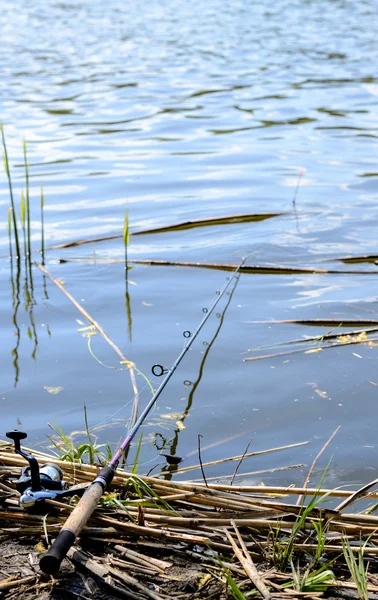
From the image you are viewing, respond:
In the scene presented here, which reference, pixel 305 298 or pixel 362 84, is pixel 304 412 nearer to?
pixel 305 298

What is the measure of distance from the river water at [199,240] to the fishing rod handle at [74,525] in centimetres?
114

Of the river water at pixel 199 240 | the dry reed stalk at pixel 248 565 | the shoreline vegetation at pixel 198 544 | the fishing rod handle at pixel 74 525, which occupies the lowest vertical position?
the river water at pixel 199 240

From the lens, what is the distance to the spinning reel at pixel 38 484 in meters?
2.70

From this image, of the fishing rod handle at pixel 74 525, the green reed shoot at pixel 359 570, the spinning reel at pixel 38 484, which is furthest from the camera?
the spinning reel at pixel 38 484

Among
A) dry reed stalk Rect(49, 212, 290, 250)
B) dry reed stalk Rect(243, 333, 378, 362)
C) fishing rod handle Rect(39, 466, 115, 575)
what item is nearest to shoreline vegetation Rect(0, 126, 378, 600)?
fishing rod handle Rect(39, 466, 115, 575)

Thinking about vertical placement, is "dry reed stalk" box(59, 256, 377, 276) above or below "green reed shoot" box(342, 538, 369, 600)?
below

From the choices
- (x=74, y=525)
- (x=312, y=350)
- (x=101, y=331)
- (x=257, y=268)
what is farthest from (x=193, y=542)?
(x=257, y=268)

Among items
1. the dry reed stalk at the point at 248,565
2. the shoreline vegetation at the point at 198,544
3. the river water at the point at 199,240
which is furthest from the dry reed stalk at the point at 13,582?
the river water at the point at 199,240

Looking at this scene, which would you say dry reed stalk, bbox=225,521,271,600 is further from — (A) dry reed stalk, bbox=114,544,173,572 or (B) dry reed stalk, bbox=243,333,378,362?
(B) dry reed stalk, bbox=243,333,378,362

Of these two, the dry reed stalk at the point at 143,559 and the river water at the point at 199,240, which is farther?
the river water at the point at 199,240

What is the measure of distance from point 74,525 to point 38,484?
37 centimetres

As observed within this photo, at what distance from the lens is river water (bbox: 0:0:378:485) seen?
421 centimetres

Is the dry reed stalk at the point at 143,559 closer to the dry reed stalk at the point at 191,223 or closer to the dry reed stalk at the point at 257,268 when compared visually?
the dry reed stalk at the point at 257,268

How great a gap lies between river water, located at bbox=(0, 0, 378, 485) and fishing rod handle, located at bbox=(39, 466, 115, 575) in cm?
114
